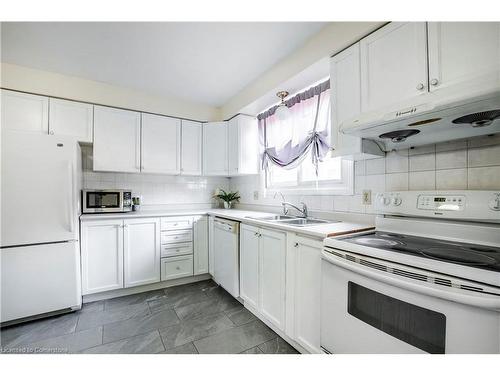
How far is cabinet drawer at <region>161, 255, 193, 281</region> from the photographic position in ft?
8.87

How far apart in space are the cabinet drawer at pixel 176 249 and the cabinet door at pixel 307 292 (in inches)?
64.2

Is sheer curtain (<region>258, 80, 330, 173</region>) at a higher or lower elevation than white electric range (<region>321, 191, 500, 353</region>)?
higher

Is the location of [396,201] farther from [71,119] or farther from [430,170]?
[71,119]

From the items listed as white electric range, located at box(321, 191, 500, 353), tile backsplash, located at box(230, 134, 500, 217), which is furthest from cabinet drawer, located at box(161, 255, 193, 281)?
white electric range, located at box(321, 191, 500, 353)

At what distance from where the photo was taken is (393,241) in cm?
128

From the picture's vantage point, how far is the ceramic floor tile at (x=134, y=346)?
163cm

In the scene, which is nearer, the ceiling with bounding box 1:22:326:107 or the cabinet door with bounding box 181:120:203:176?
the ceiling with bounding box 1:22:326:107

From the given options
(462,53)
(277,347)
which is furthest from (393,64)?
(277,347)

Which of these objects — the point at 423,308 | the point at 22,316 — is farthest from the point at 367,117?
the point at 22,316

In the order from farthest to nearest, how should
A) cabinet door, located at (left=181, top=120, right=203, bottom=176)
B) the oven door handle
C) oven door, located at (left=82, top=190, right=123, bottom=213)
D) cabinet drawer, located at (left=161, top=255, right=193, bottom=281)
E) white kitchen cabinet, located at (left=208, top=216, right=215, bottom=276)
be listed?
cabinet door, located at (left=181, top=120, right=203, bottom=176) → white kitchen cabinet, located at (left=208, top=216, right=215, bottom=276) → cabinet drawer, located at (left=161, top=255, right=193, bottom=281) → oven door, located at (left=82, top=190, right=123, bottom=213) → the oven door handle

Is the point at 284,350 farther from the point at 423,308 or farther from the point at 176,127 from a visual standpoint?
the point at 176,127

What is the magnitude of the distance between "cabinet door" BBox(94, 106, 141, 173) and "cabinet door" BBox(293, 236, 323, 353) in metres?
2.27

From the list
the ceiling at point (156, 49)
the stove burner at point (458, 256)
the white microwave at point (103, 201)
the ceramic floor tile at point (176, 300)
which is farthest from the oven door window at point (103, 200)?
the stove burner at point (458, 256)

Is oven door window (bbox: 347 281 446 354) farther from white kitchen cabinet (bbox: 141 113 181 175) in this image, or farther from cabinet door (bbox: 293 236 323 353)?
white kitchen cabinet (bbox: 141 113 181 175)
